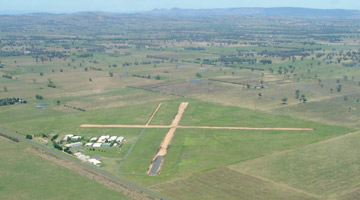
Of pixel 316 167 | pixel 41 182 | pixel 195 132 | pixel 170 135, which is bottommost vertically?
pixel 41 182

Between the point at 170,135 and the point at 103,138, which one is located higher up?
the point at 103,138

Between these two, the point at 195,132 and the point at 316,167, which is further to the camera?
the point at 195,132

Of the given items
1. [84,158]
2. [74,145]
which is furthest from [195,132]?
[84,158]

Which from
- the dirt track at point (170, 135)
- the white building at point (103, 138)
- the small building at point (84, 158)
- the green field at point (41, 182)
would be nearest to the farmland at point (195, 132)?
the green field at point (41, 182)

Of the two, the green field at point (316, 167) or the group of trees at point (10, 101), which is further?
the group of trees at point (10, 101)

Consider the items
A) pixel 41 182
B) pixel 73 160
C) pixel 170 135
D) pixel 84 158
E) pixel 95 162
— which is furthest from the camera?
pixel 170 135

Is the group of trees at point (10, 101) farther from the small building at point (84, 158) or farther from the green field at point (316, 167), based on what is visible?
the green field at point (316, 167)

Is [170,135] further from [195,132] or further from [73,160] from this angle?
[73,160]

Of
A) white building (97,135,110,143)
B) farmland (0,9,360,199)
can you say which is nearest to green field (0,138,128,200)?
farmland (0,9,360,199)

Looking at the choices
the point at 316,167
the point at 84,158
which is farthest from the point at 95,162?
the point at 316,167

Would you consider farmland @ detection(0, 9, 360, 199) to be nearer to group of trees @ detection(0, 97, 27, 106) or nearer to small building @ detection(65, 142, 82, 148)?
group of trees @ detection(0, 97, 27, 106)

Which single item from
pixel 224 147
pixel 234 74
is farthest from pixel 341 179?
pixel 234 74

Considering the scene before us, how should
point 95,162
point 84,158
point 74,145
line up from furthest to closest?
point 74,145
point 84,158
point 95,162
